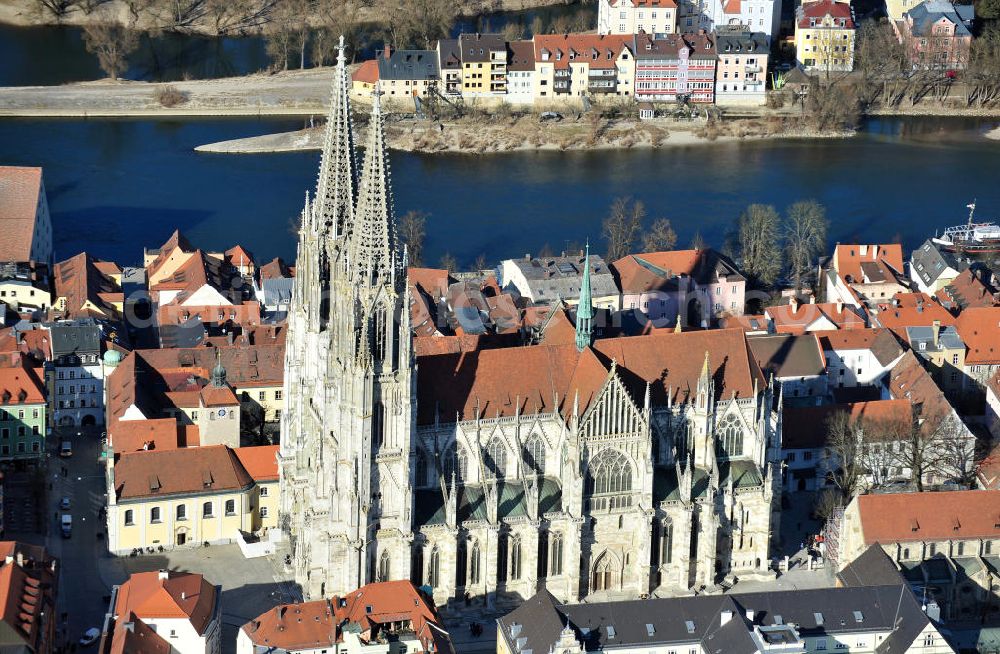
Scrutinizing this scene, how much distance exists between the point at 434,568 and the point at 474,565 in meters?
1.94

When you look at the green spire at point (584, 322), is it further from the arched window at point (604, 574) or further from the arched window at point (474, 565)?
the arched window at point (474, 565)

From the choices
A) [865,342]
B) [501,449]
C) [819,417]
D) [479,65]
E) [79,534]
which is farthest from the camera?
[479,65]

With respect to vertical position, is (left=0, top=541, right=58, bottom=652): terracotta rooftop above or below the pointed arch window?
above

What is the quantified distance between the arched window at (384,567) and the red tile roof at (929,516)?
22.6 metres

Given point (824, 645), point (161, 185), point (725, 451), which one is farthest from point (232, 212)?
point (824, 645)

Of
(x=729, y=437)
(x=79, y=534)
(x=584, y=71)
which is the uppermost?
(x=584, y=71)

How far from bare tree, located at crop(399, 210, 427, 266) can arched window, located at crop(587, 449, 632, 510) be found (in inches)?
2115

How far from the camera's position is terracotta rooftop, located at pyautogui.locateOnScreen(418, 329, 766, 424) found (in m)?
90.3

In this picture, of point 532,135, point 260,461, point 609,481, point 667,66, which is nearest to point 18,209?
point 260,461

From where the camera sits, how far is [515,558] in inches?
3644

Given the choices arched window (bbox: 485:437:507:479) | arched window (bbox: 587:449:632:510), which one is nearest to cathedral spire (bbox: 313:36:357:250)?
arched window (bbox: 485:437:507:479)

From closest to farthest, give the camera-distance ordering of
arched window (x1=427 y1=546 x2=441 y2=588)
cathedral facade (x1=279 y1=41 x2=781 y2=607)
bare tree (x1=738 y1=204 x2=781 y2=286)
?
cathedral facade (x1=279 y1=41 x2=781 y2=607) → arched window (x1=427 y1=546 x2=441 y2=588) → bare tree (x1=738 y1=204 x2=781 y2=286)

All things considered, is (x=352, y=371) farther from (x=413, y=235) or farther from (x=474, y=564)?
(x=413, y=235)

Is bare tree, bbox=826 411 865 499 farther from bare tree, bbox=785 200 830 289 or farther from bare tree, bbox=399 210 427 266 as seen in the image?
bare tree, bbox=399 210 427 266
